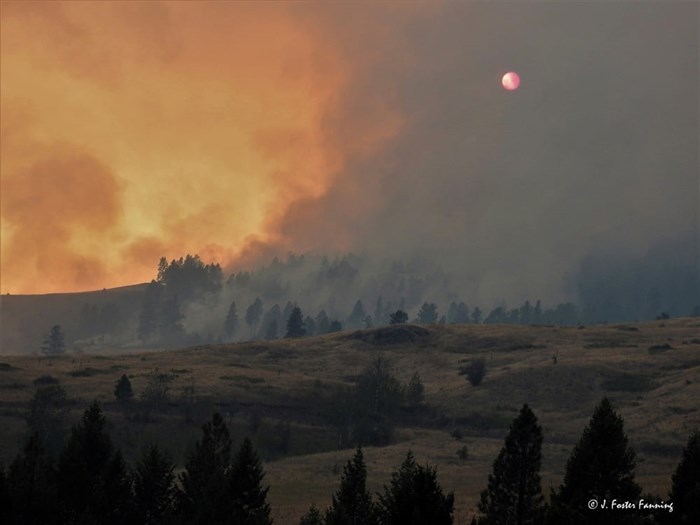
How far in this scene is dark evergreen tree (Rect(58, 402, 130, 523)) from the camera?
204ft

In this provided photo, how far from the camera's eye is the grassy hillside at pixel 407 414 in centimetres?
10169

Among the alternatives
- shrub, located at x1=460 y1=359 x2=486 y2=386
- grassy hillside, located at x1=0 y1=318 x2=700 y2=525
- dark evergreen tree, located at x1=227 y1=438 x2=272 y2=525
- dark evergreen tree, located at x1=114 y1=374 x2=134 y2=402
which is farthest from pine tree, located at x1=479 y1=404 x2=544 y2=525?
shrub, located at x1=460 y1=359 x2=486 y2=386

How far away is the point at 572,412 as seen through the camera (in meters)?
131

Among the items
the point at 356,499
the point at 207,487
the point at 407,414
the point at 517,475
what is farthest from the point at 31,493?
the point at 407,414

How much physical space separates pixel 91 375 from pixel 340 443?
5481 centimetres

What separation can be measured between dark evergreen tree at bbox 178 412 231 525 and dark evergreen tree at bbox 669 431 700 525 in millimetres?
28635

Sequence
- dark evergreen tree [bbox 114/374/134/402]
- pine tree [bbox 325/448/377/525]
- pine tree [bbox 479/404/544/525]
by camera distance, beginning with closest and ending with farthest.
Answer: pine tree [bbox 325/448/377/525], pine tree [bbox 479/404/544/525], dark evergreen tree [bbox 114/374/134/402]

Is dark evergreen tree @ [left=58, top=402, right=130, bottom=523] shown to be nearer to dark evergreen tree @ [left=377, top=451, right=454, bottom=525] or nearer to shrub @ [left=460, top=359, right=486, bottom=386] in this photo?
dark evergreen tree @ [left=377, top=451, right=454, bottom=525]

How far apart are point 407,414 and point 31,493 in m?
84.9

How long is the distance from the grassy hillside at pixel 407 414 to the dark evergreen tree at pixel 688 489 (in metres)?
22.0

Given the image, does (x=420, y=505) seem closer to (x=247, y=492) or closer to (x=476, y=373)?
(x=247, y=492)

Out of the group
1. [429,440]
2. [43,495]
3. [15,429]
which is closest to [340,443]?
[429,440]

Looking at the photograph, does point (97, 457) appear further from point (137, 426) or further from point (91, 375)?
→ point (91, 375)

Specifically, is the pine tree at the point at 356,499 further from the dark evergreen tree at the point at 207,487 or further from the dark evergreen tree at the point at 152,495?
the dark evergreen tree at the point at 152,495
